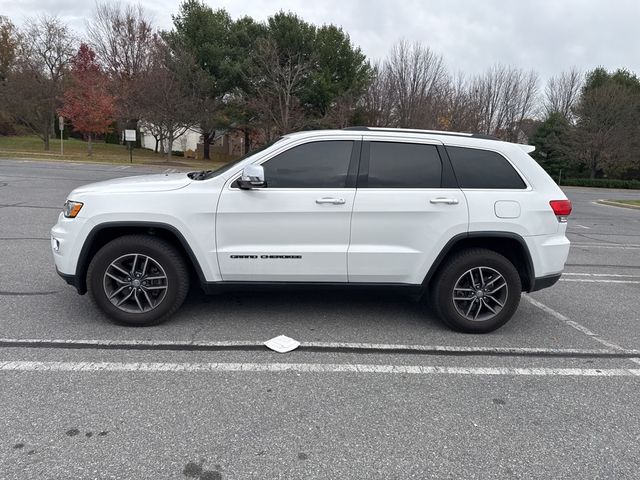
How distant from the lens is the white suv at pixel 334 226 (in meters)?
3.89

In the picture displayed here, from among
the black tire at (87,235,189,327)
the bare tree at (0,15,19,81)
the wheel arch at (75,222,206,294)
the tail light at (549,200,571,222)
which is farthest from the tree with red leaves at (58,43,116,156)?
the tail light at (549,200,571,222)

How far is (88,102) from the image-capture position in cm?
3319

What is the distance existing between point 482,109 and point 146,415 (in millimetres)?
39464

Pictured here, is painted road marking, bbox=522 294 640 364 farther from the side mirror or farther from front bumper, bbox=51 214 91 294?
front bumper, bbox=51 214 91 294

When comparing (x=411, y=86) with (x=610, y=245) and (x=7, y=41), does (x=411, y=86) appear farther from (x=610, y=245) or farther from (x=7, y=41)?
(x=7, y=41)

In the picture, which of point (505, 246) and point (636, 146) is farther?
point (636, 146)

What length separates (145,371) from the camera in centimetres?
328

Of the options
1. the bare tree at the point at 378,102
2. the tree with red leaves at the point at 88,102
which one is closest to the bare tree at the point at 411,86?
the bare tree at the point at 378,102

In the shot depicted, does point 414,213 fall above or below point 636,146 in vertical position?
below

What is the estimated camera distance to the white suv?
153 inches

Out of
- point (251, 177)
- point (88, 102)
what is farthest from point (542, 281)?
point (88, 102)

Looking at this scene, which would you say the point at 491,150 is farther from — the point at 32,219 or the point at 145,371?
the point at 32,219

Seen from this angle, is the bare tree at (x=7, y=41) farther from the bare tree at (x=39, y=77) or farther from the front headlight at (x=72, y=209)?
the front headlight at (x=72, y=209)

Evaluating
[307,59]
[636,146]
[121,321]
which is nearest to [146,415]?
[121,321]
